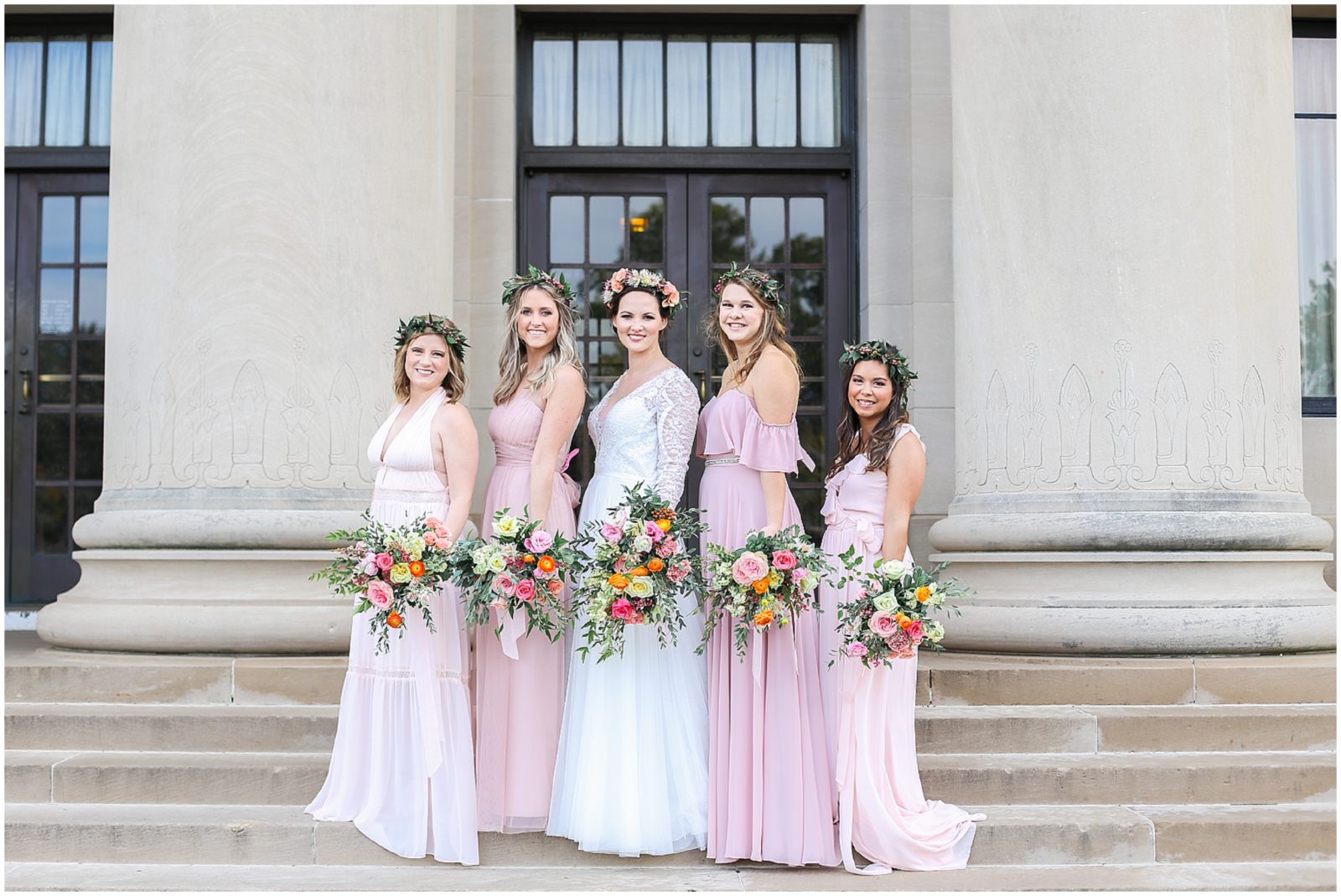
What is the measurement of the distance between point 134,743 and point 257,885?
4.81 feet

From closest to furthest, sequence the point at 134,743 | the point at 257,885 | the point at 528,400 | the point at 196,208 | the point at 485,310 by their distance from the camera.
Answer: the point at 257,885
the point at 528,400
the point at 134,743
the point at 196,208
the point at 485,310

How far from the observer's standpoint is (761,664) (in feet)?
17.1

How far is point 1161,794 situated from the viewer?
5738 millimetres

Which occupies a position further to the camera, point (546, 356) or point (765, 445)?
point (546, 356)

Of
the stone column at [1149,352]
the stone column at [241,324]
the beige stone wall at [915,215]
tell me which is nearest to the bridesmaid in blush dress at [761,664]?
the stone column at [1149,352]

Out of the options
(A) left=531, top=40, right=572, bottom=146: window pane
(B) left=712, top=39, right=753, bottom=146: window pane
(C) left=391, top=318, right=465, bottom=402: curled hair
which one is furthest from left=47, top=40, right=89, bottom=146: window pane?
(C) left=391, top=318, right=465, bottom=402: curled hair

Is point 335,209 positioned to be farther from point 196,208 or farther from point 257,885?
point 257,885

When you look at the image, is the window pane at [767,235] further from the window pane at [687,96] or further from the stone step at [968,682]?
the stone step at [968,682]

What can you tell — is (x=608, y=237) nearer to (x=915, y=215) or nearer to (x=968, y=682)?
(x=915, y=215)

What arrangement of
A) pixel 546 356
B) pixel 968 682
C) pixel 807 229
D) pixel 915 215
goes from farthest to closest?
pixel 807 229 → pixel 915 215 → pixel 968 682 → pixel 546 356

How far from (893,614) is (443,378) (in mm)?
2129

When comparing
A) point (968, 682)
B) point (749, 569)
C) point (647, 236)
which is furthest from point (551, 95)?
point (749, 569)

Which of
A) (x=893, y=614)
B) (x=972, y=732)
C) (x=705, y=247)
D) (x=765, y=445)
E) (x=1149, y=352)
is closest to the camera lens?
(x=893, y=614)

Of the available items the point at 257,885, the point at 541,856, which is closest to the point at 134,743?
the point at 257,885
